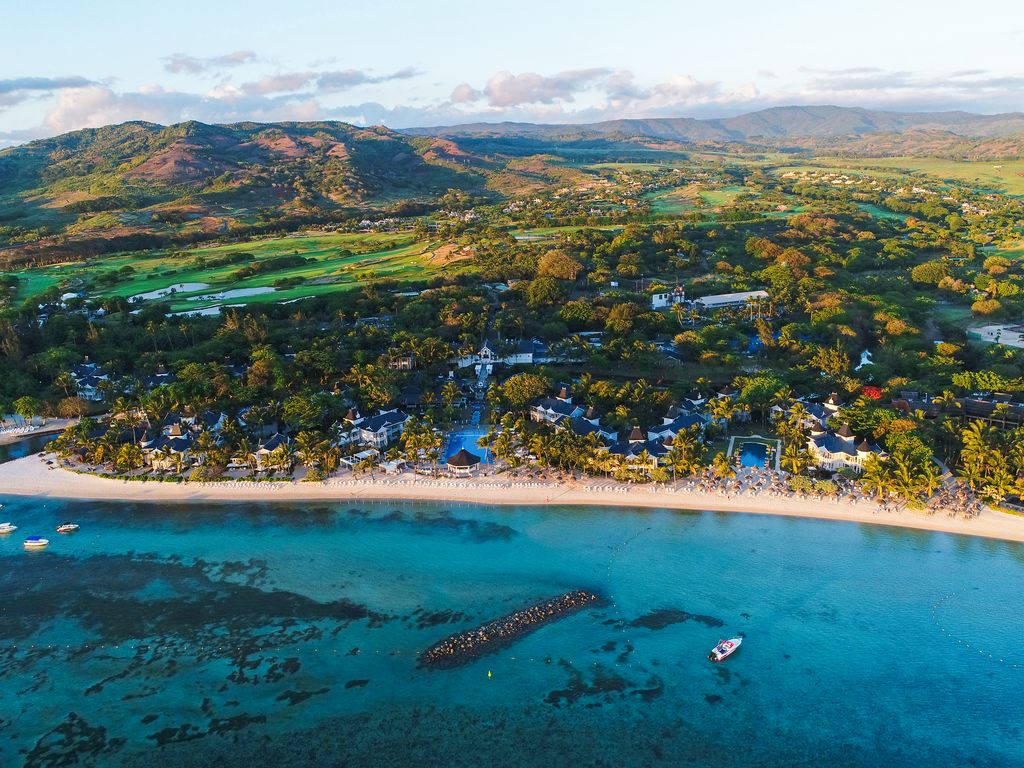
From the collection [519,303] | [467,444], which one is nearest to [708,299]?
[519,303]

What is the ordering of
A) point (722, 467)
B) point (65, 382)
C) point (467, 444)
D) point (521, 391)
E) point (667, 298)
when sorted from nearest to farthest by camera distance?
point (722, 467) → point (467, 444) → point (521, 391) → point (65, 382) → point (667, 298)

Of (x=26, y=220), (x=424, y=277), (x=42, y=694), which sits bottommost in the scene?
(x=42, y=694)

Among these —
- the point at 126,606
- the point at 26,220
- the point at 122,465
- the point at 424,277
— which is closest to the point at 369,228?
the point at 424,277

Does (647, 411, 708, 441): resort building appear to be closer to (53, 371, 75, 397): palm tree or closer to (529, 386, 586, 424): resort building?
(529, 386, 586, 424): resort building

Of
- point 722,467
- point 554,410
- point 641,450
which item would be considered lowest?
point 722,467

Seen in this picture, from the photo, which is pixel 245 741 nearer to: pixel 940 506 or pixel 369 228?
pixel 940 506

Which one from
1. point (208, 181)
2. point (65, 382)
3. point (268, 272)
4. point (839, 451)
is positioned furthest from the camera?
point (208, 181)

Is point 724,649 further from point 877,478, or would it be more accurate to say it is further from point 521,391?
point 521,391
